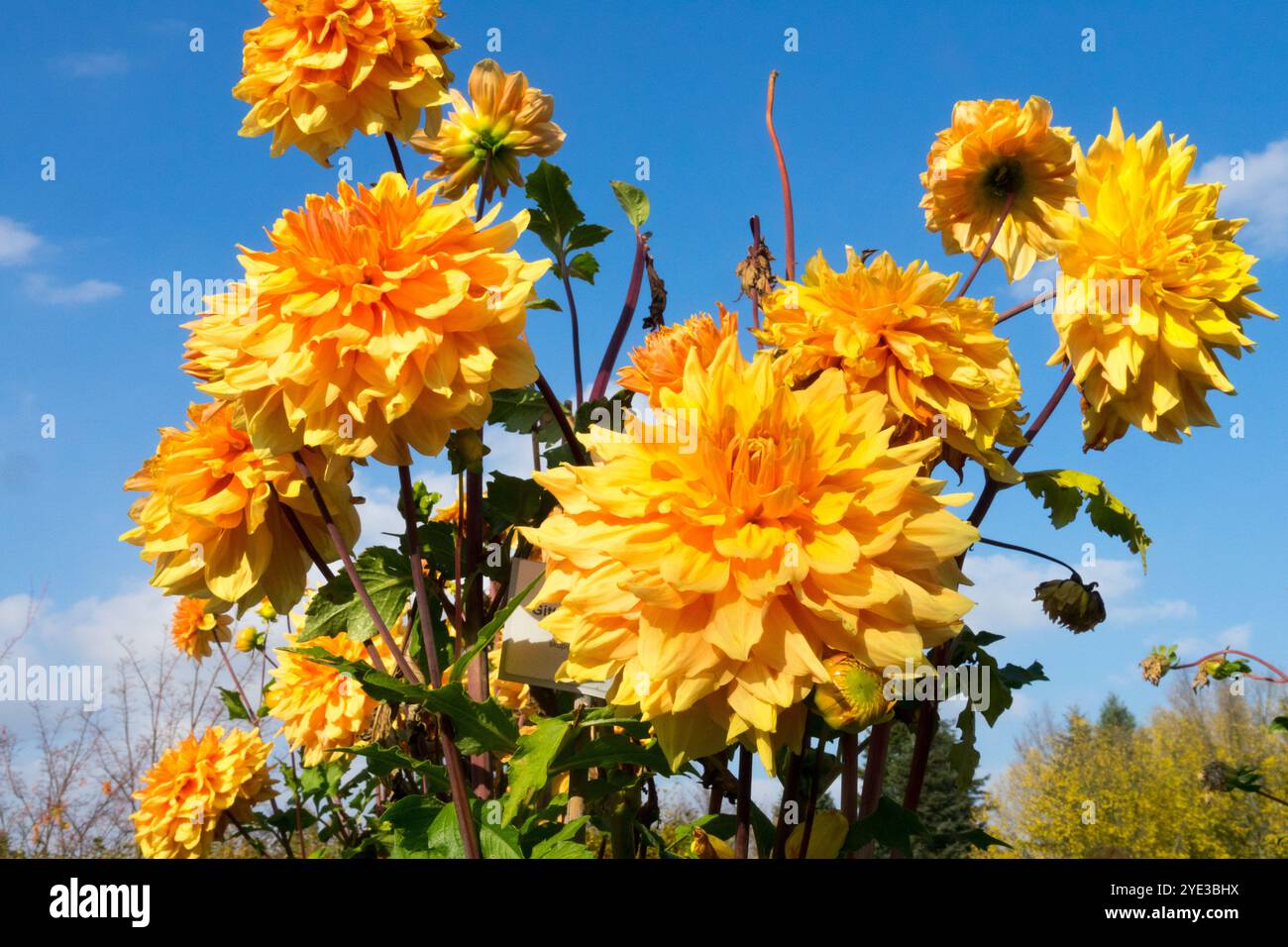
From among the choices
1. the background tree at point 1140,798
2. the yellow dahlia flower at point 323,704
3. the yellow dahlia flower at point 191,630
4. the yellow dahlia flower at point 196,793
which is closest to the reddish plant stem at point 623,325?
the yellow dahlia flower at point 323,704

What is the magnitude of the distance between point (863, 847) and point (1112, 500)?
2.25 feet

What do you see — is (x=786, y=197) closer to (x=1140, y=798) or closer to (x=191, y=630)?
(x=191, y=630)

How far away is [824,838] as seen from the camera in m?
1.17

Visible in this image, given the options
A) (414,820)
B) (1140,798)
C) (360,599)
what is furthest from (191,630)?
(1140,798)

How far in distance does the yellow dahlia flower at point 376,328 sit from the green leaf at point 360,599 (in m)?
0.33

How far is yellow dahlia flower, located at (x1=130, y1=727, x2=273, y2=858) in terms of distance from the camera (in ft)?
8.48

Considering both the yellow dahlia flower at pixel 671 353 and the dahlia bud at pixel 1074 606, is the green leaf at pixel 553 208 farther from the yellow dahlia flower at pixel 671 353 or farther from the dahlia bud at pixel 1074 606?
the dahlia bud at pixel 1074 606

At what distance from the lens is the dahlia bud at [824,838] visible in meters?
1.16

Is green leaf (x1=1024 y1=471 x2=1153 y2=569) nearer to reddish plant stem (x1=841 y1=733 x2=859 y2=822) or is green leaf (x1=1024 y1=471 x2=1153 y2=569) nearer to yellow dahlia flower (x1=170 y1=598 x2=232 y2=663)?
reddish plant stem (x1=841 y1=733 x2=859 y2=822)

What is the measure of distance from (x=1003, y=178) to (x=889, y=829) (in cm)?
109

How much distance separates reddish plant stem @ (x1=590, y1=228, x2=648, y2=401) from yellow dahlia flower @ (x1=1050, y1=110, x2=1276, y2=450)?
26.0 inches

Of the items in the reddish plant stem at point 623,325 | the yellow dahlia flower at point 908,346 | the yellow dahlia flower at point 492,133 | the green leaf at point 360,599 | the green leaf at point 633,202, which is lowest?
the green leaf at point 360,599

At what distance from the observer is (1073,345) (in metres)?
1.46

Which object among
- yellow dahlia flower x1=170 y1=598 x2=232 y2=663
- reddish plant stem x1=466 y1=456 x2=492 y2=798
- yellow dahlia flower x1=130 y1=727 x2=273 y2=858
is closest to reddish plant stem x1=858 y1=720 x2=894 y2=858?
reddish plant stem x1=466 y1=456 x2=492 y2=798
